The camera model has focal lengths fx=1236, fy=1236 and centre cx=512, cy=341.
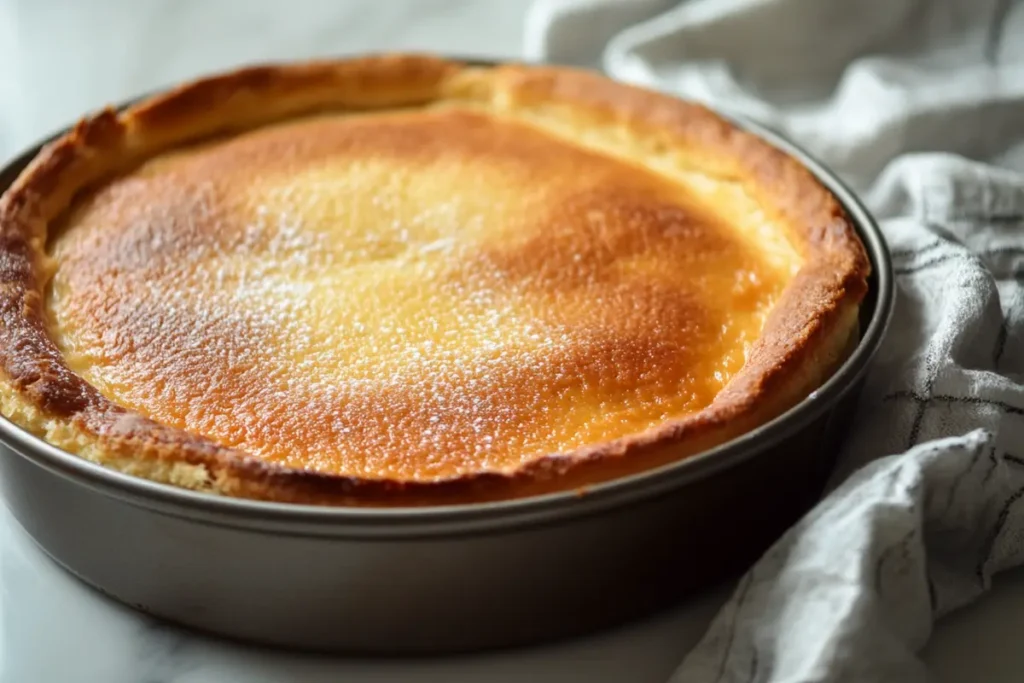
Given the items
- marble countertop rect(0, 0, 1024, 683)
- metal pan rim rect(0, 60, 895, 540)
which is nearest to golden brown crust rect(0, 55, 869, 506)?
metal pan rim rect(0, 60, 895, 540)

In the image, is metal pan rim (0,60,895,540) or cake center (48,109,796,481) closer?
metal pan rim (0,60,895,540)

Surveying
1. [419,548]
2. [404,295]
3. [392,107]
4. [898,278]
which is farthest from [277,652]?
[392,107]

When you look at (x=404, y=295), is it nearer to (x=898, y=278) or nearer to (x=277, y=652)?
(x=277, y=652)

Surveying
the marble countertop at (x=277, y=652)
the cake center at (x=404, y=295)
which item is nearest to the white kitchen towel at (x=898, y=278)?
the marble countertop at (x=277, y=652)

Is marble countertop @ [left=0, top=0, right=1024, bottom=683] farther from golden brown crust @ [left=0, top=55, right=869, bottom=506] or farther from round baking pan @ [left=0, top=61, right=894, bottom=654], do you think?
golden brown crust @ [left=0, top=55, right=869, bottom=506]

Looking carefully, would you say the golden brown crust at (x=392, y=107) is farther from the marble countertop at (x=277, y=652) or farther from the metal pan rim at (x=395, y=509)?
the marble countertop at (x=277, y=652)

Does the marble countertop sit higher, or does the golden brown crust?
the golden brown crust

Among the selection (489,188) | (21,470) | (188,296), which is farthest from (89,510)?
(489,188)
